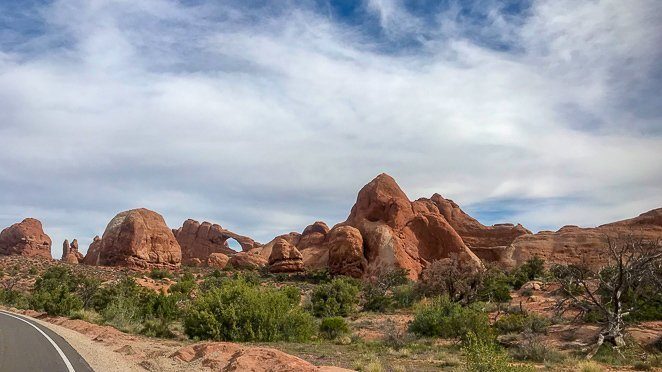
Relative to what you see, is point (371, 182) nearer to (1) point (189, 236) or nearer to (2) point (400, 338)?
(2) point (400, 338)

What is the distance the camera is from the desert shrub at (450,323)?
20.2 meters

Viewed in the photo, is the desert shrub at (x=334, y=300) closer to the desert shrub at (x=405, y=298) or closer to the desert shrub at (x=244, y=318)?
the desert shrub at (x=405, y=298)

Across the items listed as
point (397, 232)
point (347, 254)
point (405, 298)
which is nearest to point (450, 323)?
point (405, 298)

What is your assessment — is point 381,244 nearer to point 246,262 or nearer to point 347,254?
point 347,254

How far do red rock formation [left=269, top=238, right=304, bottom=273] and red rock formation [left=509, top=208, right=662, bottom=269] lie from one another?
27.8 meters

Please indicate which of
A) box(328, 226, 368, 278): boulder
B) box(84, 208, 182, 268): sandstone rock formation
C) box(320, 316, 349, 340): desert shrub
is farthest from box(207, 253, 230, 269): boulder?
box(320, 316, 349, 340): desert shrub

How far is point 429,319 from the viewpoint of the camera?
22.7 meters

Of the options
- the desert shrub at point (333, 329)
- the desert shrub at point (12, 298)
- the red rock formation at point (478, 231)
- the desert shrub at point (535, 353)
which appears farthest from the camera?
the red rock formation at point (478, 231)

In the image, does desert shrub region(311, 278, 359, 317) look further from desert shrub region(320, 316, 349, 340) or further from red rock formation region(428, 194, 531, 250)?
red rock formation region(428, 194, 531, 250)

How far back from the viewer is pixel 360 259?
56.9 metres

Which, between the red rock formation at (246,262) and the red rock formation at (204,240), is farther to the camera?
the red rock formation at (204,240)

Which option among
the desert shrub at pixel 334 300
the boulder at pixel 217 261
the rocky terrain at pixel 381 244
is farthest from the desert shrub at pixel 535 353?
the boulder at pixel 217 261

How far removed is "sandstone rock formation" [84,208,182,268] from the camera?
63531 mm

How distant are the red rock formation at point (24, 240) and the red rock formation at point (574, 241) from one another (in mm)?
86504
